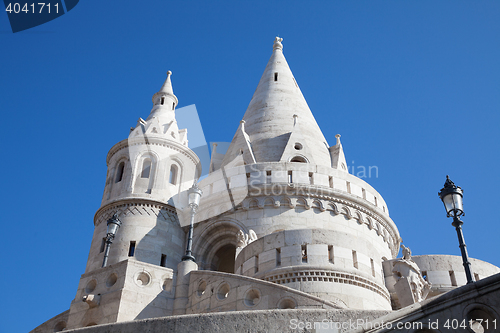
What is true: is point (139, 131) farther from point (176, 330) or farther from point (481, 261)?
point (481, 261)

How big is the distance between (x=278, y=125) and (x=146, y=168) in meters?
6.44

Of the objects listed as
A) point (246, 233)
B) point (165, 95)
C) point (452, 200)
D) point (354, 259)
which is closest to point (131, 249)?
point (246, 233)

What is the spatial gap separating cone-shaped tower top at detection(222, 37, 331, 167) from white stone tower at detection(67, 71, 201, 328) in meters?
2.94

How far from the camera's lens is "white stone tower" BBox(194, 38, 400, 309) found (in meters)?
14.5

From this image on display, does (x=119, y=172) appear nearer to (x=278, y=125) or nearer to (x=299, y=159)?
(x=299, y=159)

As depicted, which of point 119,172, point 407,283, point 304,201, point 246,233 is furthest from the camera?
point 119,172

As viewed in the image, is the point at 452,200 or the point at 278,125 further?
the point at 278,125

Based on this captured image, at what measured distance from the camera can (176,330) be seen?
8461 mm

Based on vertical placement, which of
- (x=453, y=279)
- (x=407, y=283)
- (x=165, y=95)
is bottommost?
(x=407, y=283)

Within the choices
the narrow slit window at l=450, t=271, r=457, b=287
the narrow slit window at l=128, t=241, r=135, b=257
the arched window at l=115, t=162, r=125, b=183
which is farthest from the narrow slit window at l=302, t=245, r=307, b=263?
the arched window at l=115, t=162, r=125, b=183

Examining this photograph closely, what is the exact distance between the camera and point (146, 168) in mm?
19234

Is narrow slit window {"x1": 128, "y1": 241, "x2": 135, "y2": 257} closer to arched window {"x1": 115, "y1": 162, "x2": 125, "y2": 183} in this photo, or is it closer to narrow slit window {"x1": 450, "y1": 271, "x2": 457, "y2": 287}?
arched window {"x1": 115, "y1": 162, "x2": 125, "y2": 183}

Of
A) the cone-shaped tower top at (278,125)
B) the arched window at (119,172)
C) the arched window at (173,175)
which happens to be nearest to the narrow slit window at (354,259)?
the cone-shaped tower top at (278,125)

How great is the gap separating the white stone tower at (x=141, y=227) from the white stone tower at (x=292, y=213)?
1445mm
